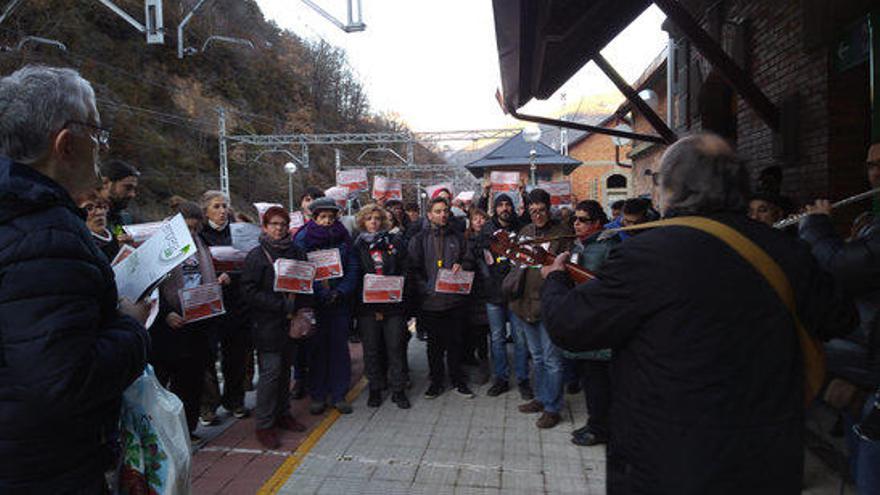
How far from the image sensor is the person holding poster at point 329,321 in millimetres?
5469

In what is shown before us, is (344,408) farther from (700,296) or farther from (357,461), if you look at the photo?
(700,296)

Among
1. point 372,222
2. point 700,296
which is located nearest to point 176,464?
point 700,296

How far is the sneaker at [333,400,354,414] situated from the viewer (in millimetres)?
5449

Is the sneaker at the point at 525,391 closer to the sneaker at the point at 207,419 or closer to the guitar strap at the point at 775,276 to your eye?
the sneaker at the point at 207,419

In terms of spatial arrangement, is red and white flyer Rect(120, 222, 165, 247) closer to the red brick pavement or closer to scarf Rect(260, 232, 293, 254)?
scarf Rect(260, 232, 293, 254)

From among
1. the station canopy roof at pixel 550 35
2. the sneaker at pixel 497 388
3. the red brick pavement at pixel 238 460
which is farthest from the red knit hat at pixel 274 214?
the sneaker at pixel 497 388

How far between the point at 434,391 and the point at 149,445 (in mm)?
4370

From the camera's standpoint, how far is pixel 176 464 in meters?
1.81

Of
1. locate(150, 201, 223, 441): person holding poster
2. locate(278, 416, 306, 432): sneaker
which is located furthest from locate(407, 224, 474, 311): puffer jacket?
locate(150, 201, 223, 441): person holding poster

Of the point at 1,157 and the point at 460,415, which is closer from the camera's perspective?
the point at 1,157

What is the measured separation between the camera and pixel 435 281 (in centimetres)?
577

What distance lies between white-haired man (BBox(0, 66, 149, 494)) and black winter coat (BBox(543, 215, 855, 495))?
1.54 m

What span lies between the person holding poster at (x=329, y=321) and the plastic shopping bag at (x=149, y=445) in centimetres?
358

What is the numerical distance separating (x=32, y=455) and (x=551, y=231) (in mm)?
4409
